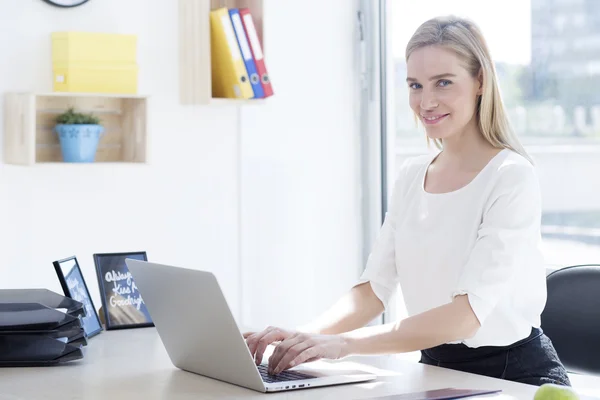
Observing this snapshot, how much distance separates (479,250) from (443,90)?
1.33ft

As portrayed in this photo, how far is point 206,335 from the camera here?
171 centimetres

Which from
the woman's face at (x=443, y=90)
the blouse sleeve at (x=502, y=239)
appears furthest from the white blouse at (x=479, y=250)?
the woman's face at (x=443, y=90)

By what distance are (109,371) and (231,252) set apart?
5.60 feet

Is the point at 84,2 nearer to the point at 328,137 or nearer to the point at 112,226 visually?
the point at 112,226

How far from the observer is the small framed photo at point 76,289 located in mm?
2238

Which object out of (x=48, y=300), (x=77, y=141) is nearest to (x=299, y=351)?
(x=48, y=300)

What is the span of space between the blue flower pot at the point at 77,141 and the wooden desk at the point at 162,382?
42.7 inches

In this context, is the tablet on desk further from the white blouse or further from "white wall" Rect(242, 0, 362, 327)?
"white wall" Rect(242, 0, 362, 327)

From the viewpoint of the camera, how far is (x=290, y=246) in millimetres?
3719

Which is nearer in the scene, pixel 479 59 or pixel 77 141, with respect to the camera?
pixel 479 59

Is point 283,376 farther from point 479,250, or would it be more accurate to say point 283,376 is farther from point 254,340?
point 479,250

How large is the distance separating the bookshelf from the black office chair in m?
1.39

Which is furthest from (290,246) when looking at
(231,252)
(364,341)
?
(364,341)

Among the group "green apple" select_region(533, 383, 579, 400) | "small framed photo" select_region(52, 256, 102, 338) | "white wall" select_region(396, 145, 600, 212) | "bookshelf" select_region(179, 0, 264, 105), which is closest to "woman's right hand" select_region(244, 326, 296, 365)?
"small framed photo" select_region(52, 256, 102, 338)
